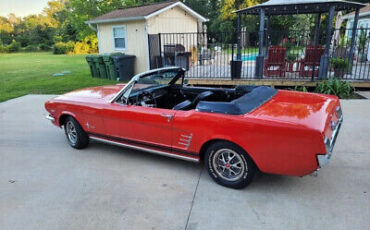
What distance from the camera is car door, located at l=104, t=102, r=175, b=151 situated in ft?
11.2

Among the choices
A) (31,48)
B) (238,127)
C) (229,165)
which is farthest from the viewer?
(31,48)

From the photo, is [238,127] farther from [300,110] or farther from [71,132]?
[71,132]

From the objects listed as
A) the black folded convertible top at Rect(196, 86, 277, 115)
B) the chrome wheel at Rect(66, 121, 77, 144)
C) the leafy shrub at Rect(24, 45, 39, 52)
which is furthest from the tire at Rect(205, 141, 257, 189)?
the leafy shrub at Rect(24, 45, 39, 52)

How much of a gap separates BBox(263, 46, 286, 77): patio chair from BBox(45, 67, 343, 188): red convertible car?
5.07 metres

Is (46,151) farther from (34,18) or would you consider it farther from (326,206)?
(34,18)

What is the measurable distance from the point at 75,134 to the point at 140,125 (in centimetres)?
149

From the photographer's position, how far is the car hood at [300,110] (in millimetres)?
2666

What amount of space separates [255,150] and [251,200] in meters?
0.57

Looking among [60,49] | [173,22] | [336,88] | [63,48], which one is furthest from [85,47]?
[336,88]

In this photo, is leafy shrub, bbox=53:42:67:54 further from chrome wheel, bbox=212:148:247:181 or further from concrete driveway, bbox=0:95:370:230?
chrome wheel, bbox=212:148:247:181

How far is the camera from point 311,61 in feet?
27.4

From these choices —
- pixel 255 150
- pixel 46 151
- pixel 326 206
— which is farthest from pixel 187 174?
pixel 46 151

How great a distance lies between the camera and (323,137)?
2.49 metres

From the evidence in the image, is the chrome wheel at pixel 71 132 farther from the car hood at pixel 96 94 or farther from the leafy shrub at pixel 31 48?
the leafy shrub at pixel 31 48
